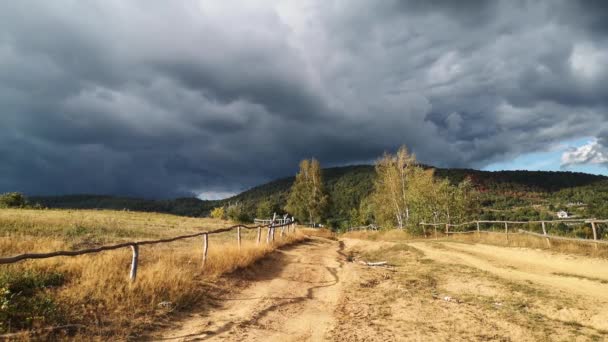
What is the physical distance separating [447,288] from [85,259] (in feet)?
37.2

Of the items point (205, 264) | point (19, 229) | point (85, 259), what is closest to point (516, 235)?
point (205, 264)

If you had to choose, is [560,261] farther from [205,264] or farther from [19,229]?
[19,229]

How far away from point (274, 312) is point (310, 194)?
58.4 m

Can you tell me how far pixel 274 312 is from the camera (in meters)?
8.56

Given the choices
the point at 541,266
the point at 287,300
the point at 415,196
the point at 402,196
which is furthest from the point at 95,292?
the point at 402,196

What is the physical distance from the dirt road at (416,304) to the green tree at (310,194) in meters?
49.7

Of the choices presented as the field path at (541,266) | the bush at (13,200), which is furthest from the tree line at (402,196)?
the bush at (13,200)

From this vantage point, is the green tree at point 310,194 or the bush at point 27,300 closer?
the bush at point 27,300

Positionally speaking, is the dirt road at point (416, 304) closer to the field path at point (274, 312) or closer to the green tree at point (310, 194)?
the field path at point (274, 312)

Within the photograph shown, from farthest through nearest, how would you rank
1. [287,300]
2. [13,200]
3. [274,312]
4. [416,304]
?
[13,200]
[287,300]
[416,304]
[274,312]

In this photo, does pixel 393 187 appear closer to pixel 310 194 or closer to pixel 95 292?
pixel 310 194

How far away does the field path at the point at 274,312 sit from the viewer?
6.87 metres

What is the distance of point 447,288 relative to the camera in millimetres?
12289

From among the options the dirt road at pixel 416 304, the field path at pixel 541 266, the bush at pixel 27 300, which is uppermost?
the bush at pixel 27 300
